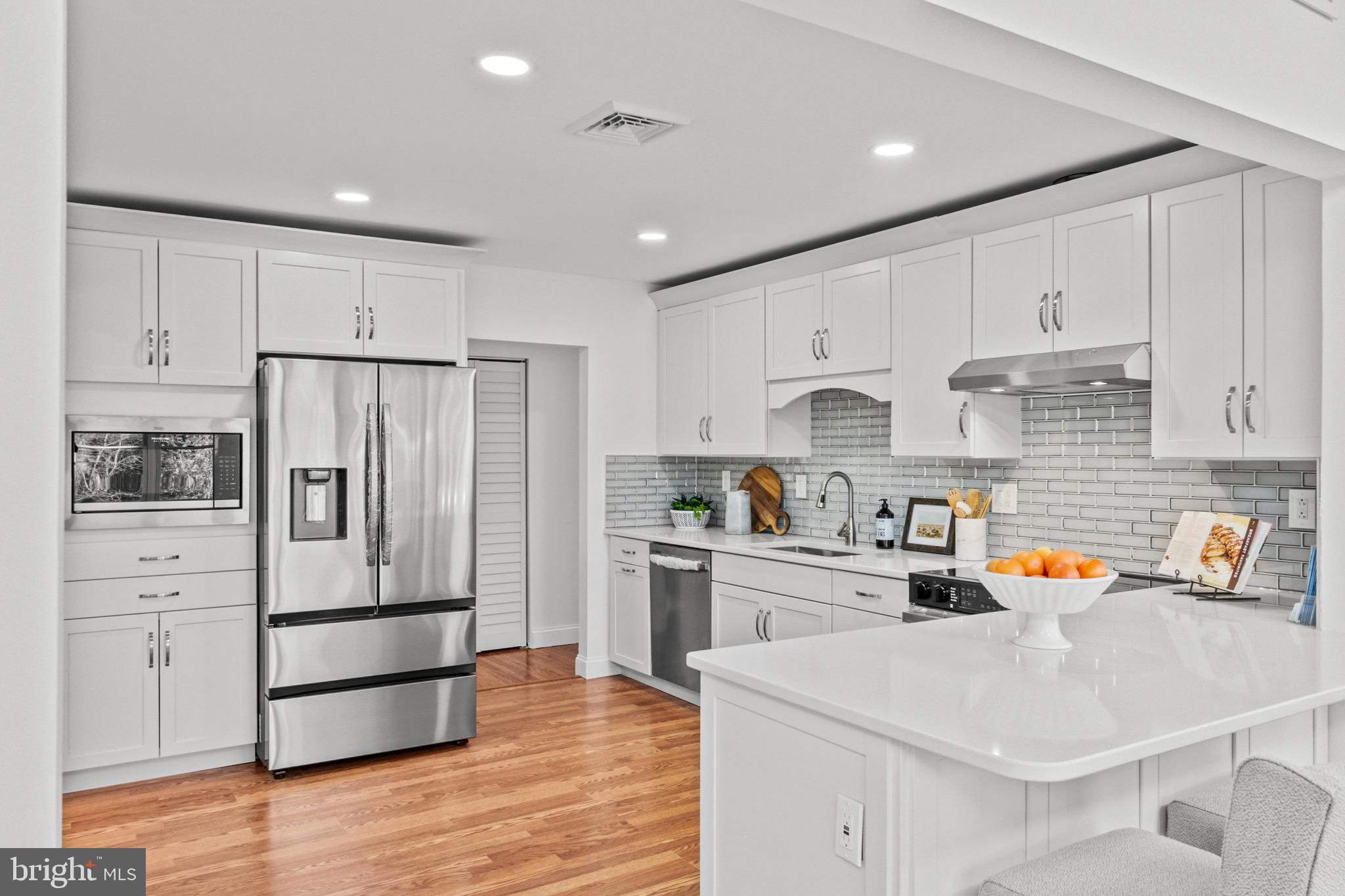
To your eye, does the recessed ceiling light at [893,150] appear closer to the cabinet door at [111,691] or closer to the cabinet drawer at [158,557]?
the cabinet drawer at [158,557]

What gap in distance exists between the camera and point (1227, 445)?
2.93 metres

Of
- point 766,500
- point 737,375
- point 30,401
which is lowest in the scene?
point 766,500

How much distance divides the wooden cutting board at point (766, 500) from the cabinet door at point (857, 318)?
106 cm

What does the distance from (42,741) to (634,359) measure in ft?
16.5

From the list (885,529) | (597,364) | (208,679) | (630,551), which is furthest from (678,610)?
(208,679)

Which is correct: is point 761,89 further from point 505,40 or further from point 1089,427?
point 1089,427

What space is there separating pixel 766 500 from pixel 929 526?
48.8 inches

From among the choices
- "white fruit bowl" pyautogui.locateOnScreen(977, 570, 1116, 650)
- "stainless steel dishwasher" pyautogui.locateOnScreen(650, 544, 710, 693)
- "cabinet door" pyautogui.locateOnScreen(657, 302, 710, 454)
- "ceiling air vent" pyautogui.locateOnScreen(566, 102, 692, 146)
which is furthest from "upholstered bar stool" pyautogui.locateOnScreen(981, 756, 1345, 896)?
"cabinet door" pyautogui.locateOnScreen(657, 302, 710, 454)

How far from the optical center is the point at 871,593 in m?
3.83

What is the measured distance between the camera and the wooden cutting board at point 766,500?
5301 mm

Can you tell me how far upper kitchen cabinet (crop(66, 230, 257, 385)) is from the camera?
378cm

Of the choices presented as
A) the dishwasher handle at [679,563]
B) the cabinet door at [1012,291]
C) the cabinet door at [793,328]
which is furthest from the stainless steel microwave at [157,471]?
the cabinet door at [1012,291]

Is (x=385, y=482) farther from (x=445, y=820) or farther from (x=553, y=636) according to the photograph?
(x=553, y=636)

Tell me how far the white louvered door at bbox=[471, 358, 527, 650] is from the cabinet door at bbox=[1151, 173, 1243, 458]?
13.4ft
